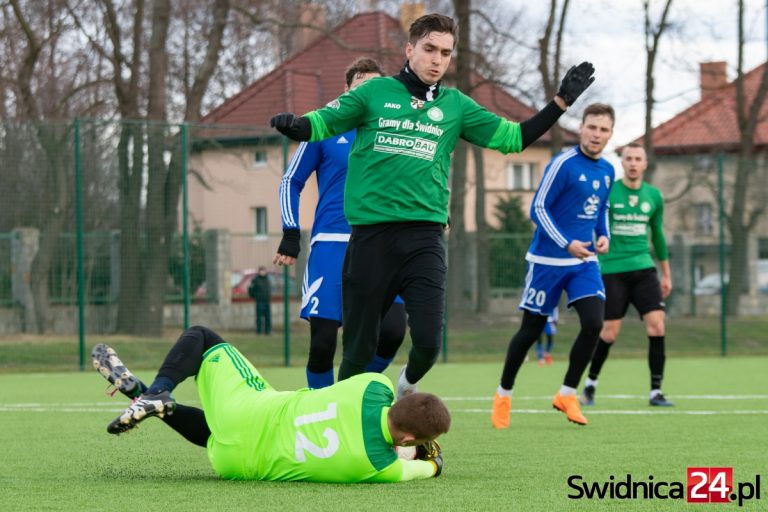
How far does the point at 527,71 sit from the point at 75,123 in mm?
9840

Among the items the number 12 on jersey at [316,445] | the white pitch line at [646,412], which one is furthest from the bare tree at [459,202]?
the number 12 on jersey at [316,445]

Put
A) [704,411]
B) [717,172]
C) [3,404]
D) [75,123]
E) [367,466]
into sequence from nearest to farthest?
[367,466], [704,411], [3,404], [75,123], [717,172]

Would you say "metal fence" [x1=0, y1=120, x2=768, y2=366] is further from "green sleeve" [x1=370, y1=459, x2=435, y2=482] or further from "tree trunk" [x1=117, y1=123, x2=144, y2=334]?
"green sleeve" [x1=370, y1=459, x2=435, y2=482]

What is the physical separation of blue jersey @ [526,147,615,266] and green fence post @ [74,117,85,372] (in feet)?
32.9

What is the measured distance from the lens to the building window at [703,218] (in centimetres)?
2047

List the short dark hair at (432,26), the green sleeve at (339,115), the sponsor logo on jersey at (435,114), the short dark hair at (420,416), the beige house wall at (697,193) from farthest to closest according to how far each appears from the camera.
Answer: the beige house wall at (697,193)
the sponsor logo on jersey at (435,114)
the short dark hair at (432,26)
the green sleeve at (339,115)
the short dark hair at (420,416)

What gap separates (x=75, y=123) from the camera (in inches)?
699

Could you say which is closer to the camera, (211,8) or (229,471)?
(229,471)

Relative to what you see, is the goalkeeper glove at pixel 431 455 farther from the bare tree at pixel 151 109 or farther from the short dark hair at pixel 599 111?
the bare tree at pixel 151 109

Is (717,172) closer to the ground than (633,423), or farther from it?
farther from it

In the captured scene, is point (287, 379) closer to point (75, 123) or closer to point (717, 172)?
point (75, 123)

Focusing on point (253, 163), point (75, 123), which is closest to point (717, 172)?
point (253, 163)

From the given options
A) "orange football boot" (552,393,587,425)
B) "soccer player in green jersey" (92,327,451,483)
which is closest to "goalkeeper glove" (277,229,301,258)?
"soccer player in green jersey" (92,327,451,483)

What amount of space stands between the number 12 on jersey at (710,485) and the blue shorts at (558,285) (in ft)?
9.75
